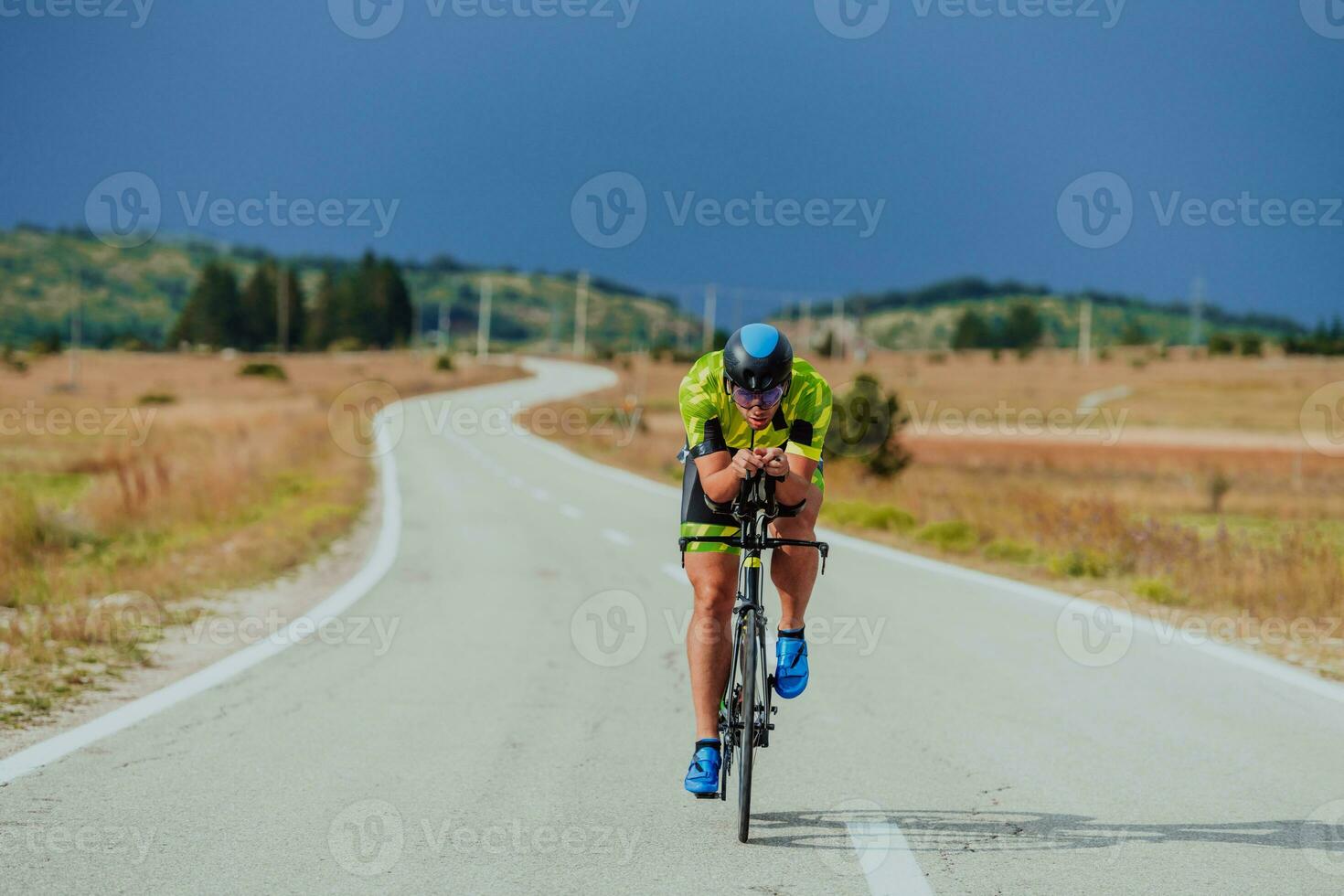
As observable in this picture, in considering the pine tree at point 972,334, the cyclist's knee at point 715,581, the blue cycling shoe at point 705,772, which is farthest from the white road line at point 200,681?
the pine tree at point 972,334

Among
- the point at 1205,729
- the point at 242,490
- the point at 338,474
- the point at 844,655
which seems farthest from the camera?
the point at 338,474

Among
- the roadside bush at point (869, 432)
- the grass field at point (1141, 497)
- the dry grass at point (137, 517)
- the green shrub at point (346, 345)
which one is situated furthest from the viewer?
the green shrub at point (346, 345)

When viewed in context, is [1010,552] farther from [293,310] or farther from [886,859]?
[293,310]

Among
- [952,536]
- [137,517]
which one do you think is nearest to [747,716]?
[952,536]

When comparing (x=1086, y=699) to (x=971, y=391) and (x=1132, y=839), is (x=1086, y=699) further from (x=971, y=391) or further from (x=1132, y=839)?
(x=971, y=391)

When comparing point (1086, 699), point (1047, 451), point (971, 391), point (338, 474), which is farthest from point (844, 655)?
point (971, 391)

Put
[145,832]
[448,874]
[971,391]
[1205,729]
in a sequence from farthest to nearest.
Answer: [971,391]
[1205,729]
[145,832]
[448,874]

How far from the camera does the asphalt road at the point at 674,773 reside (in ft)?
14.3

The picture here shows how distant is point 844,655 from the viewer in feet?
29.0

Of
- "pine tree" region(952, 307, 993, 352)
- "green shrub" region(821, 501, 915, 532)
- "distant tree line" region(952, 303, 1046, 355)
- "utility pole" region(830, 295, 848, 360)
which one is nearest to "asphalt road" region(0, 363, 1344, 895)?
"green shrub" region(821, 501, 915, 532)

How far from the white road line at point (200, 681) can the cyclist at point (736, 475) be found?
275 centimetres

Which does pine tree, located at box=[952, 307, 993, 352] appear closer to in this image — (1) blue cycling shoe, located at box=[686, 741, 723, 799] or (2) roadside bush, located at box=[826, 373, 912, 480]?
(2) roadside bush, located at box=[826, 373, 912, 480]

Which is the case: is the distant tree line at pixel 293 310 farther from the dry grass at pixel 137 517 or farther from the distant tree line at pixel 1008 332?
the dry grass at pixel 137 517

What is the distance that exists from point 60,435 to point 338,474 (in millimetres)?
21608
